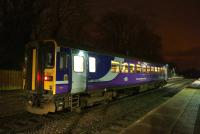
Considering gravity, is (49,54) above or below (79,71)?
above

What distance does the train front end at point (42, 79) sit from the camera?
11.9m

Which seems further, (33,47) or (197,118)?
(197,118)

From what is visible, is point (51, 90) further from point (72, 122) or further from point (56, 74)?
point (72, 122)

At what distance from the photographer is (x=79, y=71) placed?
13383mm

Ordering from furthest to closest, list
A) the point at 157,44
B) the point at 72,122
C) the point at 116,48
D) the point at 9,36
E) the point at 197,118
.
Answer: the point at 157,44 → the point at 116,48 → the point at 9,36 → the point at 197,118 → the point at 72,122

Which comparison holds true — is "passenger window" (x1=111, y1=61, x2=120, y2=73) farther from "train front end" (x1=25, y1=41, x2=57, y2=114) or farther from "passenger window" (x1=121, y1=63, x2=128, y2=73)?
"train front end" (x1=25, y1=41, x2=57, y2=114)

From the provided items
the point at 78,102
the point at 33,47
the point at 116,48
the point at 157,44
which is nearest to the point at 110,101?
the point at 78,102

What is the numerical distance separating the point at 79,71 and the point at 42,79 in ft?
6.50

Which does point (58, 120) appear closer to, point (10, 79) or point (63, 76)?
point (63, 76)

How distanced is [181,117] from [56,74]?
20.8ft

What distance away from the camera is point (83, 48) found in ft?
45.1

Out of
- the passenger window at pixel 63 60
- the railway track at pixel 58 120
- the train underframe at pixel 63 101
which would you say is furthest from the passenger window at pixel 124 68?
the passenger window at pixel 63 60

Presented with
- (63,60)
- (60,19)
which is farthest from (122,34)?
(63,60)

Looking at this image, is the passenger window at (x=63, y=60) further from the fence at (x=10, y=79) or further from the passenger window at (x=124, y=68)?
the fence at (x=10, y=79)
